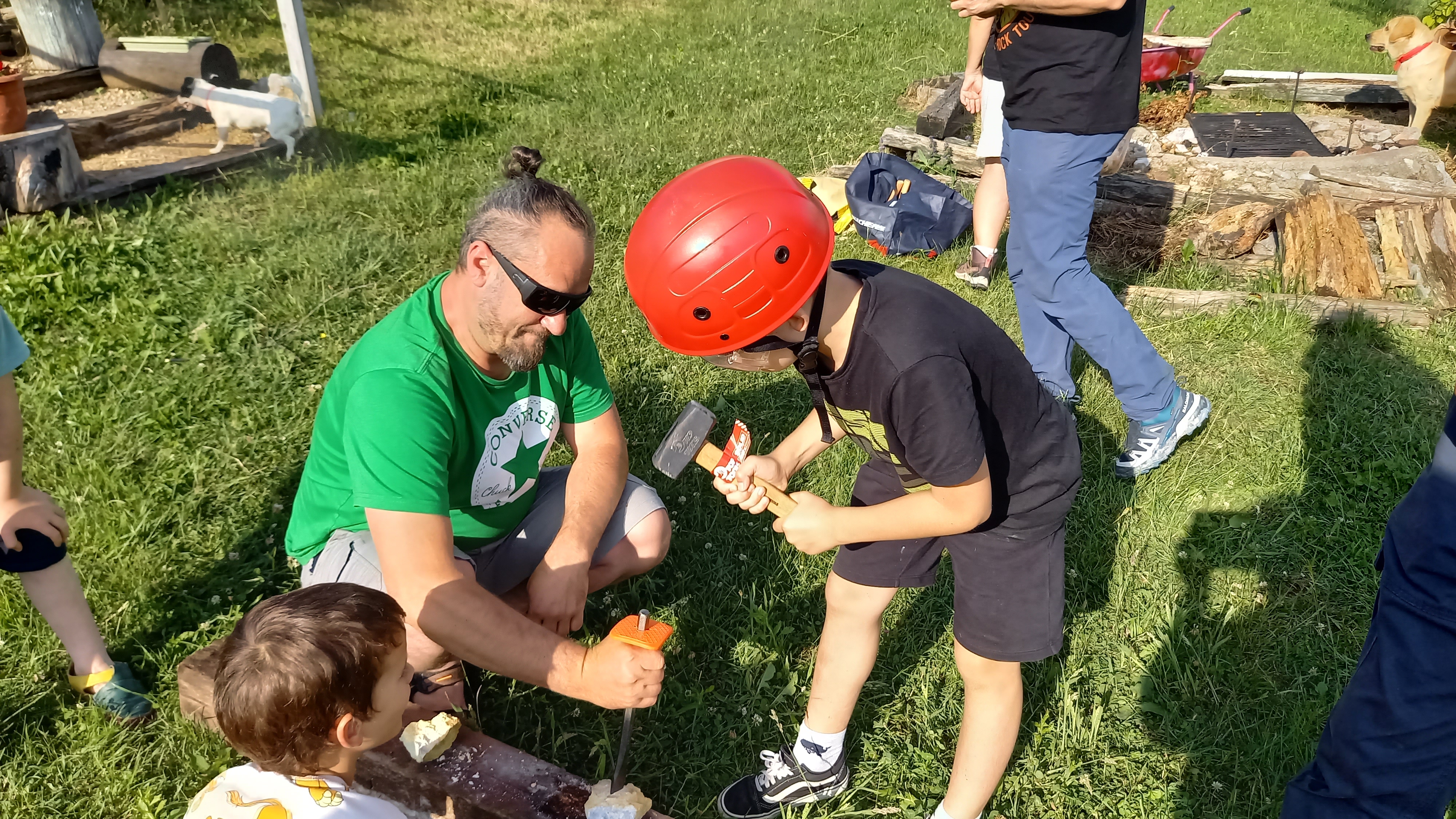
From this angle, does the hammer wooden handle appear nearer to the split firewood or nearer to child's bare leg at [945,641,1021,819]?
child's bare leg at [945,641,1021,819]

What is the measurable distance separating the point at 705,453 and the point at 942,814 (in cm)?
131

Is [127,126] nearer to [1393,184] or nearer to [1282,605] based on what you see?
[1282,605]

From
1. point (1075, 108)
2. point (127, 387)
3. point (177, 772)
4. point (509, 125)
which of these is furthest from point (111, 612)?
point (509, 125)

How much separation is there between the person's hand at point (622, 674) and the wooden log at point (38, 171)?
17.6 ft

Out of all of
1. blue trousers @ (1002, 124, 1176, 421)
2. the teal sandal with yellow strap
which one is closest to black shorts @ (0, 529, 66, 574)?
the teal sandal with yellow strap

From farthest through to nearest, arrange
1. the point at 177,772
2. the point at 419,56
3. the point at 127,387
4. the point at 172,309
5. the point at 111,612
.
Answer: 1. the point at 419,56
2. the point at 172,309
3. the point at 127,387
4. the point at 111,612
5. the point at 177,772

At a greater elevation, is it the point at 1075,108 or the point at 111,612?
the point at 1075,108

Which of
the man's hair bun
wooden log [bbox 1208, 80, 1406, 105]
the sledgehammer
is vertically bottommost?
wooden log [bbox 1208, 80, 1406, 105]

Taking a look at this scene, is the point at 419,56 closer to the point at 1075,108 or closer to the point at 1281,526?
the point at 1075,108

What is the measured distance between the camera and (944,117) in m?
7.62

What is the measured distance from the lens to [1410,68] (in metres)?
8.35

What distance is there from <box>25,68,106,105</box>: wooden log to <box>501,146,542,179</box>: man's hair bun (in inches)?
270

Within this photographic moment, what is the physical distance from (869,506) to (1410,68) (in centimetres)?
864

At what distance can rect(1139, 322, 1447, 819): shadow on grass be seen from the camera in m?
3.18
